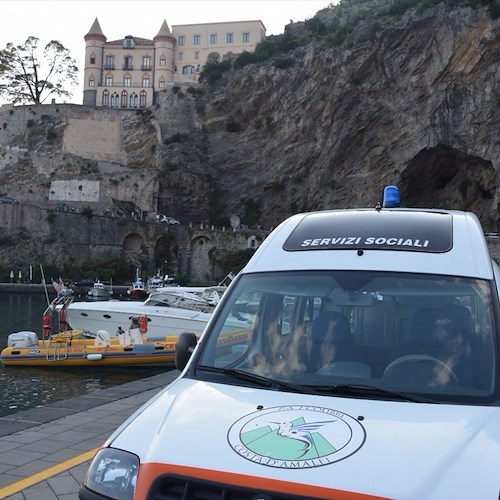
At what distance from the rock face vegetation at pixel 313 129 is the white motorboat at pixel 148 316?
35.0 meters

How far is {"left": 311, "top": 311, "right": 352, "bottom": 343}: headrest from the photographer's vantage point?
3463 millimetres

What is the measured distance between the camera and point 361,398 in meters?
2.96

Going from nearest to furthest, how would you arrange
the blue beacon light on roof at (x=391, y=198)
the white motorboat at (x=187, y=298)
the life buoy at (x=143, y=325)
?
the blue beacon light on roof at (x=391, y=198) < the life buoy at (x=143, y=325) < the white motorboat at (x=187, y=298)

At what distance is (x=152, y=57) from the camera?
76.6m

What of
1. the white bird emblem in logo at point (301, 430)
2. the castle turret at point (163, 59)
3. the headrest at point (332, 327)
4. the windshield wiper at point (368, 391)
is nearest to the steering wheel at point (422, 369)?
the windshield wiper at point (368, 391)

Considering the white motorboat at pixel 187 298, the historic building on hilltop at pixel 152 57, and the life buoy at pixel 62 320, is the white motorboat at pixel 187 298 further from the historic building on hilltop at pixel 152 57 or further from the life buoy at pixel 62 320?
the historic building on hilltop at pixel 152 57

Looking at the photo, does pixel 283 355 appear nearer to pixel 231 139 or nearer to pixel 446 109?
pixel 446 109

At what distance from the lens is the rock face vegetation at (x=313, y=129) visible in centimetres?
4872

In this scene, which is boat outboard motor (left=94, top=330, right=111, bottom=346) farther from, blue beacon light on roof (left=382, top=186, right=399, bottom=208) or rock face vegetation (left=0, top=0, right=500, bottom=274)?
rock face vegetation (left=0, top=0, right=500, bottom=274)

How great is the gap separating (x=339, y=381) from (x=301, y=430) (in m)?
0.60

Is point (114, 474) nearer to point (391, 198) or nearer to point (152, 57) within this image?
point (391, 198)

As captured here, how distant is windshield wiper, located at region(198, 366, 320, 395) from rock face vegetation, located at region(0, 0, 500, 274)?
48673mm

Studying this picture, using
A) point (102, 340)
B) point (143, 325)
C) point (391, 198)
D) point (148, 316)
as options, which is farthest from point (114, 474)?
point (148, 316)

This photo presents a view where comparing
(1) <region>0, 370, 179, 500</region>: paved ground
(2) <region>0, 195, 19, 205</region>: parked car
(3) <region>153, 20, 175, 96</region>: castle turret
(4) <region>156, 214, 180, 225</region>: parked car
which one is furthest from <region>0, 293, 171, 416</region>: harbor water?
(3) <region>153, 20, 175, 96</region>: castle turret
